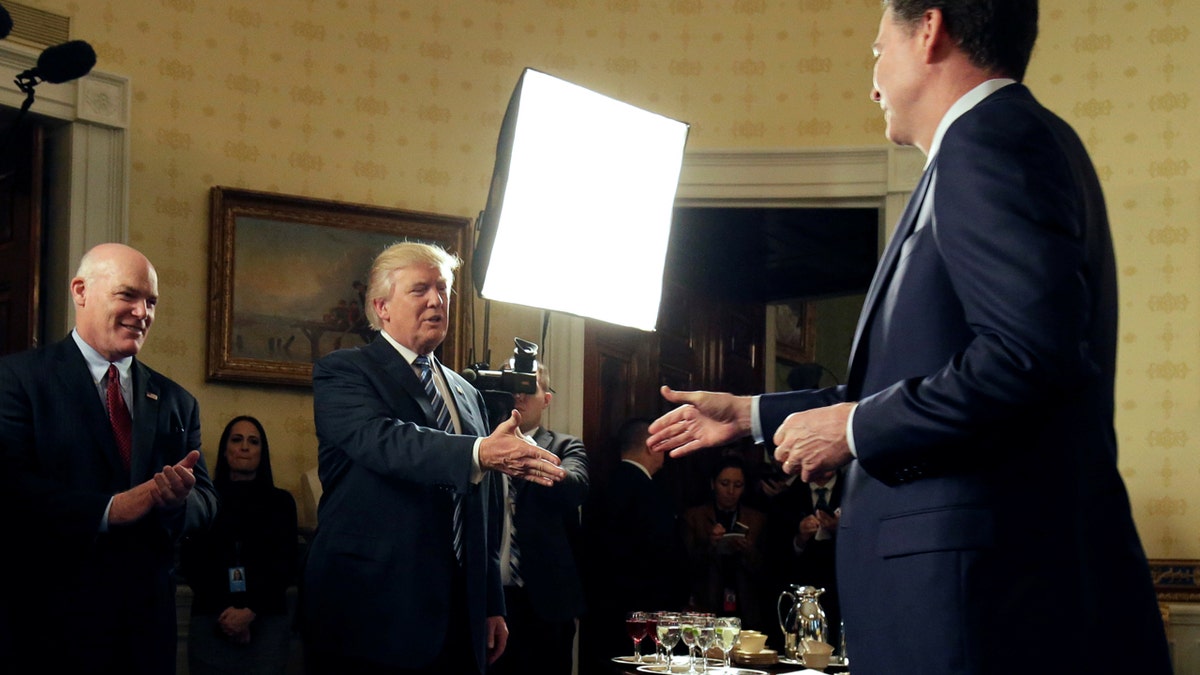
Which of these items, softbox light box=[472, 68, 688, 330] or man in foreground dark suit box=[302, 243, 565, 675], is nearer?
man in foreground dark suit box=[302, 243, 565, 675]

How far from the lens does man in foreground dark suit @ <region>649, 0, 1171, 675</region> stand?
1276mm

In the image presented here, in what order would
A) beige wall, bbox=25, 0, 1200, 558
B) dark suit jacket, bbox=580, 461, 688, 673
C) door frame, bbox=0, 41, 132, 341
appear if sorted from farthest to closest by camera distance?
dark suit jacket, bbox=580, 461, 688, 673 < beige wall, bbox=25, 0, 1200, 558 < door frame, bbox=0, 41, 132, 341

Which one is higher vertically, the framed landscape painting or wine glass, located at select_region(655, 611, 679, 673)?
the framed landscape painting

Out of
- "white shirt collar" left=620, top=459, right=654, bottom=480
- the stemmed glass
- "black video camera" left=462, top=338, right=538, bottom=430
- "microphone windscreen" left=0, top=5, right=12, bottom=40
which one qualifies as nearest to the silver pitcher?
the stemmed glass

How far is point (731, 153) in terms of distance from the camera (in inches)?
213

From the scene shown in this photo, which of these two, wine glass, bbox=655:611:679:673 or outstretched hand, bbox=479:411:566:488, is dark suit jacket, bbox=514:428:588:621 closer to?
wine glass, bbox=655:611:679:673

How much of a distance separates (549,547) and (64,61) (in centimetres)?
238

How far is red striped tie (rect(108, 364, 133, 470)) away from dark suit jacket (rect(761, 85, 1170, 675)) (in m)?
1.98

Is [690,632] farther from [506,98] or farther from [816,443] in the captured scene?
[506,98]

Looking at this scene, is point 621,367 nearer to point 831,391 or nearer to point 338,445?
point 338,445

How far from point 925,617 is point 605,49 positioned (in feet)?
14.6

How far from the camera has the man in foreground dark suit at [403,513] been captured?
269 centimetres

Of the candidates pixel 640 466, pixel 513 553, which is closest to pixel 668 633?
pixel 513 553

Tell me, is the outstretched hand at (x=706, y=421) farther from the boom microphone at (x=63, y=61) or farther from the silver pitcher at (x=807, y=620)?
the silver pitcher at (x=807, y=620)
